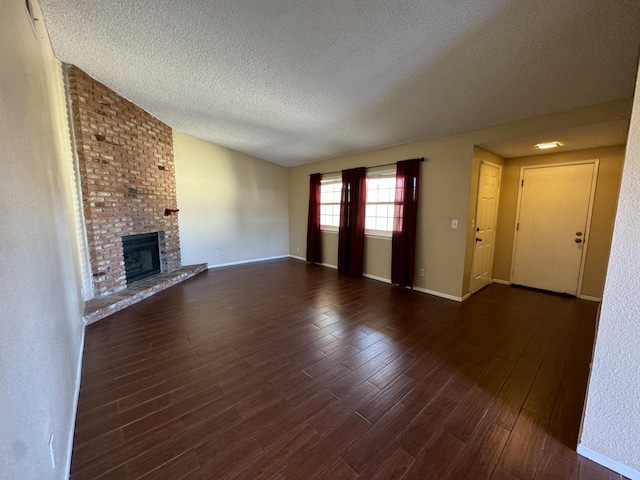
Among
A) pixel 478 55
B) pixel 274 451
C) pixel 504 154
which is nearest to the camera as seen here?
pixel 274 451

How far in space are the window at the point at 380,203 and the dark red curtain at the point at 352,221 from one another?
0.12m

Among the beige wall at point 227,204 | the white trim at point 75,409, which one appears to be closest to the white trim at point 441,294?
the beige wall at point 227,204

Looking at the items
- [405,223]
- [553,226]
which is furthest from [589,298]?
[405,223]

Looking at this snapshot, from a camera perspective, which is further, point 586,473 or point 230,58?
point 230,58

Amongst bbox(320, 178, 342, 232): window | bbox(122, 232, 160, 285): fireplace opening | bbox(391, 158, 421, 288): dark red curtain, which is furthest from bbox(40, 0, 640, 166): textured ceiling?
bbox(320, 178, 342, 232): window

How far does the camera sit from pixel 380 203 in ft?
15.8

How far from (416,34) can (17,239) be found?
Result: 258 centimetres

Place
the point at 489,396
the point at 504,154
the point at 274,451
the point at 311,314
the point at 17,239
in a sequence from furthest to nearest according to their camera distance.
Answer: the point at 504,154 → the point at 311,314 → the point at 489,396 → the point at 274,451 → the point at 17,239

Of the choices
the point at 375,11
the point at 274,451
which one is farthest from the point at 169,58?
the point at 274,451

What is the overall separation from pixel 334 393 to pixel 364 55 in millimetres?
2694

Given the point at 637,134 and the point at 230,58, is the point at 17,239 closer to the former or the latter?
the point at 230,58

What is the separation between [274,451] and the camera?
4.67 ft

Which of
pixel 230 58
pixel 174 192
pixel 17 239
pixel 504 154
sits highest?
pixel 230 58

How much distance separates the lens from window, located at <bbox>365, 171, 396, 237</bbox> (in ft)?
15.3
